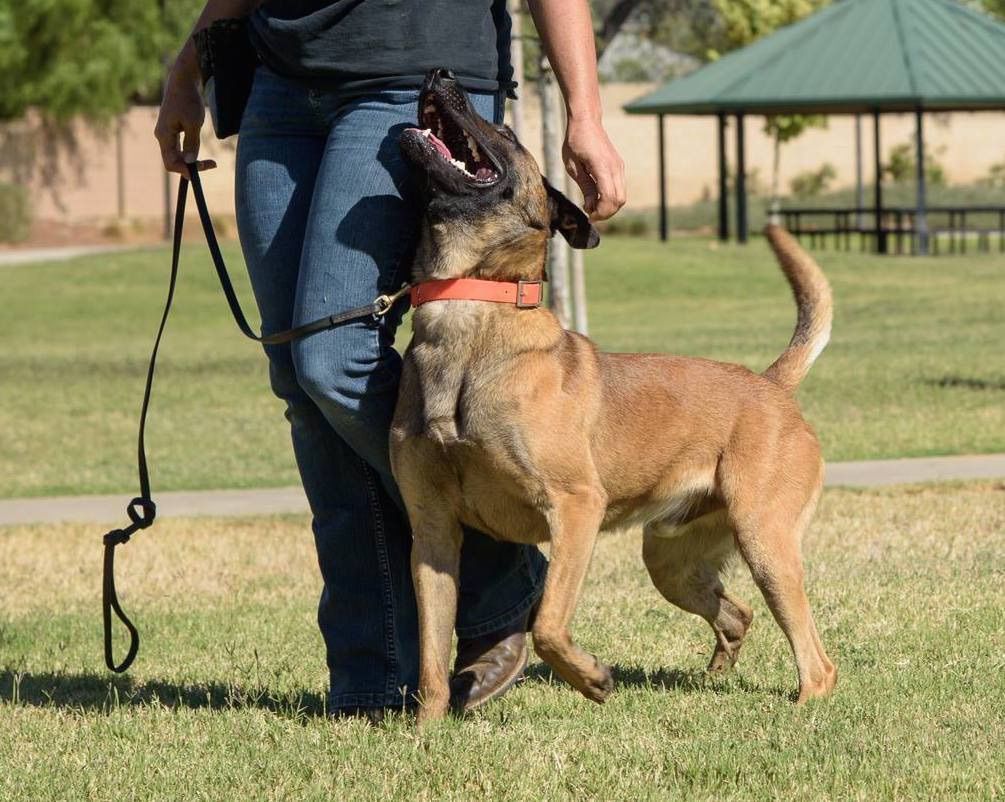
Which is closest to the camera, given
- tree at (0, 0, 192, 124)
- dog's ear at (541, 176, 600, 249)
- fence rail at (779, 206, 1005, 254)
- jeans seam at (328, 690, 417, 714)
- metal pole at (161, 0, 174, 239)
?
dog's ear at (541, 176, 600, 249)

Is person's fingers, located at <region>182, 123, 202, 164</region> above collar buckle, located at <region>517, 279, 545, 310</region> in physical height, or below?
above

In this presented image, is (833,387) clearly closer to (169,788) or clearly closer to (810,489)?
(810,489)

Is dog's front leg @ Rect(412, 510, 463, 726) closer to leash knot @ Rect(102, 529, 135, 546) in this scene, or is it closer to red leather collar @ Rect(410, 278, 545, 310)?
red leather collar @ Rect(410, 278, 545, 310)

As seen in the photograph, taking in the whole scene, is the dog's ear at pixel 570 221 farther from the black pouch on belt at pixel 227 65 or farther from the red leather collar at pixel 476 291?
the black pouch on belt at pixel 227 65

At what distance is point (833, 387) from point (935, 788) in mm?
9869

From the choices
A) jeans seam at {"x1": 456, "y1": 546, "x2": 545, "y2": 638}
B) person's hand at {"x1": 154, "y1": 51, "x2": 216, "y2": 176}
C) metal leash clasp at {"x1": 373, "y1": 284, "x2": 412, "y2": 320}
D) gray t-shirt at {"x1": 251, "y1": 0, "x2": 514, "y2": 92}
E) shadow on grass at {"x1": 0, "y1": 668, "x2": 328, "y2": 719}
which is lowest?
shadow on grass at {"x1": 0, "y1": 668, "x2": 328, "y2": 719}

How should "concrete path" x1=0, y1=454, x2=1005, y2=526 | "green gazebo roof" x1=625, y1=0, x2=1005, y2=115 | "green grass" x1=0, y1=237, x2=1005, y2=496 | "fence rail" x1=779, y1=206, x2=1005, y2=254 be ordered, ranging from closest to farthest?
"concrete path" x1=0, y1=454, x2=1005, y2=526 < "green grass" x1=0, y1=237, x2=1005, y2=496 < "green gazebo roof" x1=625, y1=0, x2=1005, y2=115 < "fence rail" x1=779, y1=206, x2=1005, y2=254

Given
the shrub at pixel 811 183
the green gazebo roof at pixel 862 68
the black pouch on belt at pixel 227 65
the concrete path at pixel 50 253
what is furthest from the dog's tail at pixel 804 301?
the shrub at pixel 811 183

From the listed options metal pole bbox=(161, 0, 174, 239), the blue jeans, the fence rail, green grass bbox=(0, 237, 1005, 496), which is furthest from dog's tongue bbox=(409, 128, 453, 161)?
metal pole bbox=(161, 0, 174, 239)

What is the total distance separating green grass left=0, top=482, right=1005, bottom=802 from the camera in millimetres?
3787

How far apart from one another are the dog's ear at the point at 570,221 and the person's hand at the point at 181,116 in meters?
1.03

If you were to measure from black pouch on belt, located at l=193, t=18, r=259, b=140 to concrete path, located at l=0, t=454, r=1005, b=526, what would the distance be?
13.7 ft

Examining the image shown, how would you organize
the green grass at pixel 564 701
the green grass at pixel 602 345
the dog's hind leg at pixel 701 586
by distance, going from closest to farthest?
the green grass at pixel 564 701 → the dog's hind leg at pixel 701 586 → the green grass at pixel 602 345

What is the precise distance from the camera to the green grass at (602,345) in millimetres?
10828
